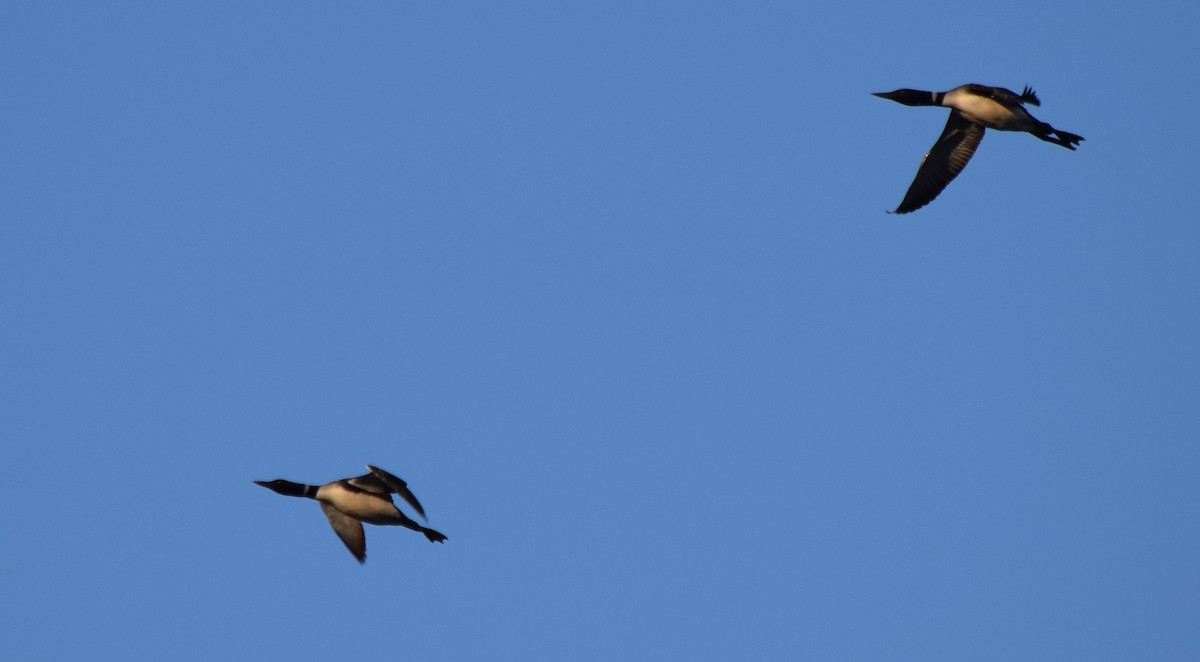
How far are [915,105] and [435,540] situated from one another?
36.1 feet

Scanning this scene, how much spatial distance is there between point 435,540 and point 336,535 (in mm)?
1994

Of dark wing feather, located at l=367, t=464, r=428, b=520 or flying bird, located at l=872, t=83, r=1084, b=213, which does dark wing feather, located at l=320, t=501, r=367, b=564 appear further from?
flying bird, located at l=872, t=83, r=1084, b=213

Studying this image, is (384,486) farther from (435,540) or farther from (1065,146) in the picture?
(1065,146)

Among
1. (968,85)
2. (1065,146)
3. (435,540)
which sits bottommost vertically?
(435,540)

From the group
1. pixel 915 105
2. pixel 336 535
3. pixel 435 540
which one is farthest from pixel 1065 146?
pixel 336 535

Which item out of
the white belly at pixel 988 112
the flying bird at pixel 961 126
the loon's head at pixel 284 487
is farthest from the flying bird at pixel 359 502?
the white belly at pixel 988 112

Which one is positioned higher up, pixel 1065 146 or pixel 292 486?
pixel 1065 146

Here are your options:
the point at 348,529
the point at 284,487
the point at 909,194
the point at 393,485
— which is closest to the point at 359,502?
the point at 348,529

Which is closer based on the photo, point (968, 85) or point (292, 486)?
point (968, 85)

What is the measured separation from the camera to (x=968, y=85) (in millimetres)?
26484

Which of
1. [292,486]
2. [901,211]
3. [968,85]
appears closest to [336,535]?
[292,486]

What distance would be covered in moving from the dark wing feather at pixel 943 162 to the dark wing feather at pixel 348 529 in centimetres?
1091

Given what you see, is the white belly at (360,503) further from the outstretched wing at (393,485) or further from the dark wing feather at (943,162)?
the dark wing feather at (943,162)

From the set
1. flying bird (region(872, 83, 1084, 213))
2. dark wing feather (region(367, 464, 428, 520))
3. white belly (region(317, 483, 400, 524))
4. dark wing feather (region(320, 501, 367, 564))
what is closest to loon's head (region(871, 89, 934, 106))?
flying bird (region(872, 83, 1084, 213))
